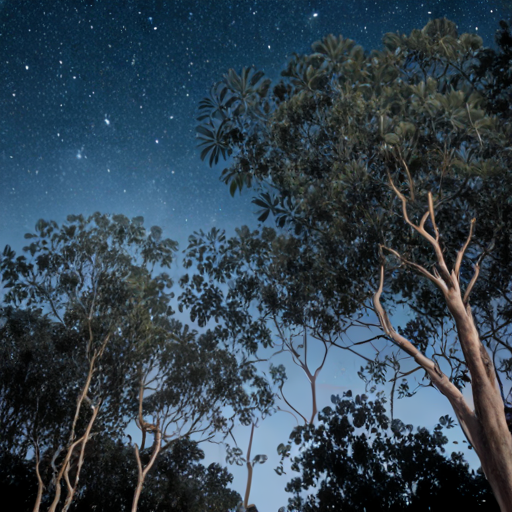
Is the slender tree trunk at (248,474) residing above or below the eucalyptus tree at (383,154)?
below

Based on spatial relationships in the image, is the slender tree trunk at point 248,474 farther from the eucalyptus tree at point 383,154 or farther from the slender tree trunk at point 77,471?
the eucalyptus tree at point 383,154

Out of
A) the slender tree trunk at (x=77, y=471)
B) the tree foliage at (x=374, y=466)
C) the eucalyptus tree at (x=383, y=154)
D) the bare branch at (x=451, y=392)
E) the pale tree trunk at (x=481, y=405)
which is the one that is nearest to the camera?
the pale tree trunk at (x=481, y=405)

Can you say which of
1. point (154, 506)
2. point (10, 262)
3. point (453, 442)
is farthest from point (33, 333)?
point (453, 442)

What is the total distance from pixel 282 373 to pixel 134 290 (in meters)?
7.04

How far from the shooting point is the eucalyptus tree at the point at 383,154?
24.7 ft

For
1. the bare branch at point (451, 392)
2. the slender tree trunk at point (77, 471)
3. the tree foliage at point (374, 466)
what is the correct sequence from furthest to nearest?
1. the tree foliage at point (374, 466)
2. the slender tree trunk at point (77, 471)
3. the bare branch at point (451, 392)

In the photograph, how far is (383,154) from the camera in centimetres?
794

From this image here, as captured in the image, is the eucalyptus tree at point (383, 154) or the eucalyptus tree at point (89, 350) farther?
the eucalyptus tree at point (89, 350)

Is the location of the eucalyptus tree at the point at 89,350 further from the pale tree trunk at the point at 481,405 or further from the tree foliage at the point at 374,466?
the pale tree trunk at the point at 481,405

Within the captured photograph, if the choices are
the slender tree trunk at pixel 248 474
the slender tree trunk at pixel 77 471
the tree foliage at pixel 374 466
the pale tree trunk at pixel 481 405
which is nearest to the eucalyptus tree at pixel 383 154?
the pale tree trunk at pixel 481 405

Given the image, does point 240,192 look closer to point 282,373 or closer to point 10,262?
point 10,262

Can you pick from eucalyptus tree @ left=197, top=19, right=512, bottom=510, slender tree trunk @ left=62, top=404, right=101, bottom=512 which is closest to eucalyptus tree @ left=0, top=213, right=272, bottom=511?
slender tree trunk @ left=62, top=404, right=101, bottom=512

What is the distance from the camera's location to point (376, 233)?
8.28m

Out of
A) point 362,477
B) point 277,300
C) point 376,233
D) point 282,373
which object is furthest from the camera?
point 282,373
